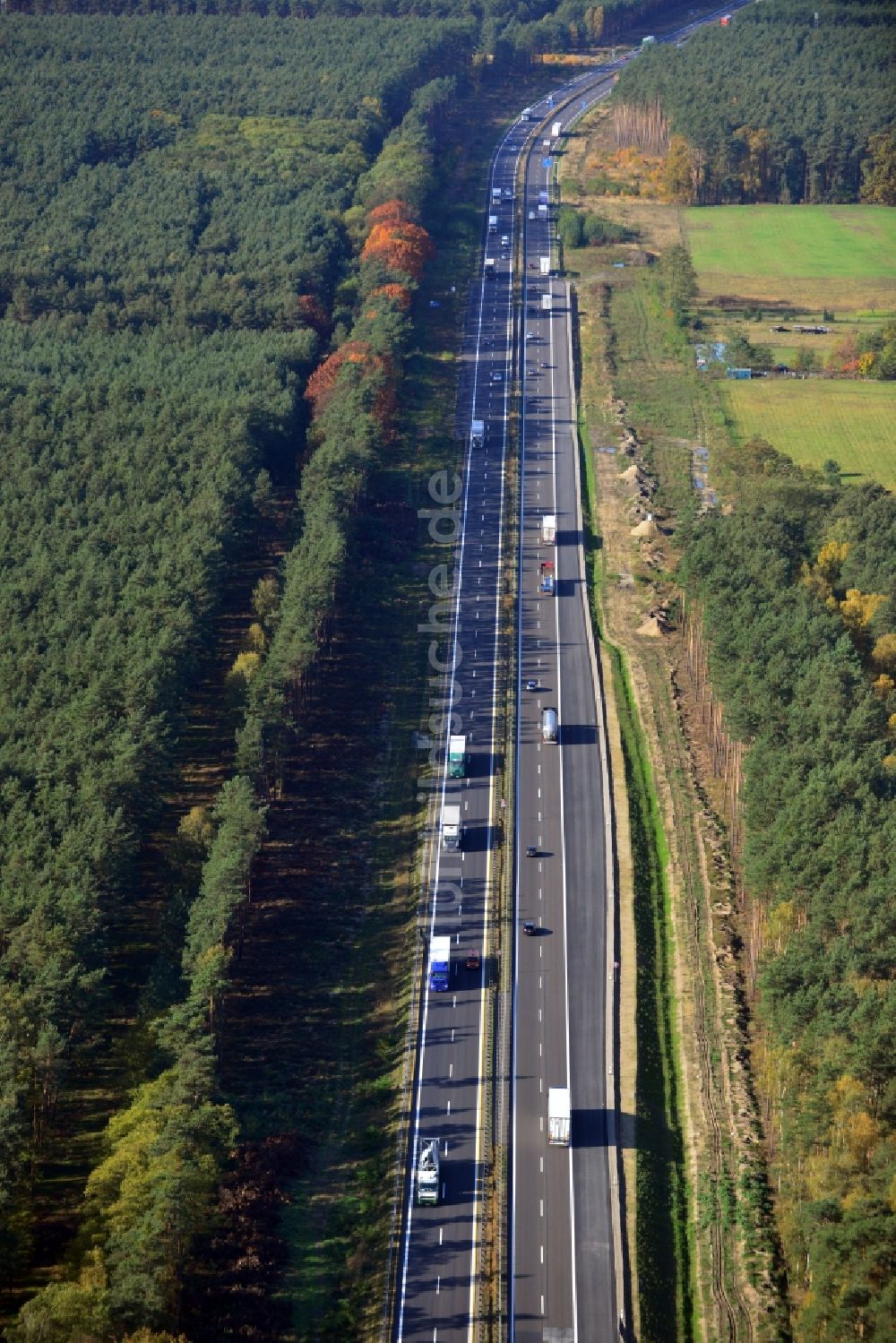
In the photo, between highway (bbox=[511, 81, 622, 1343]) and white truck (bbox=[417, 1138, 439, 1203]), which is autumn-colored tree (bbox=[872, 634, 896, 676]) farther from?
white truck (bbox=[417, 1138, 439, 1203])

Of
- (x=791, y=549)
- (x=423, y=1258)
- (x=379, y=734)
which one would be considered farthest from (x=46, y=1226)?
(x=791, y=549)

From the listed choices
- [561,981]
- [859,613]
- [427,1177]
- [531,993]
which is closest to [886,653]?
[859,613]

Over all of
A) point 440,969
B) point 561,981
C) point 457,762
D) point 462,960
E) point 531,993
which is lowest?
point 531,993

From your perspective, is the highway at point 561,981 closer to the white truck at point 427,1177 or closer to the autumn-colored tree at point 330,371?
the white truck at point 427,1177

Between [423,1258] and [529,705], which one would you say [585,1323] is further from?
[529,705]

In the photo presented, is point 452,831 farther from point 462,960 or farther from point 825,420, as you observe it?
point 825,420
